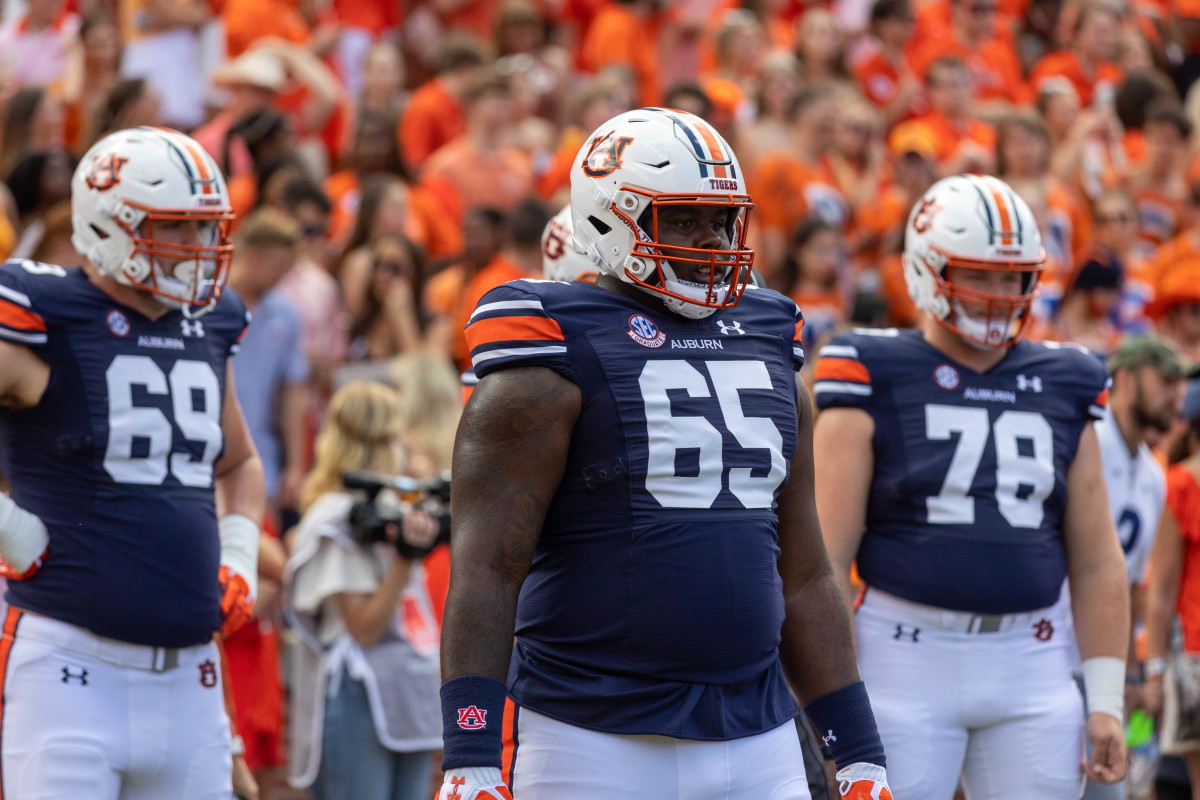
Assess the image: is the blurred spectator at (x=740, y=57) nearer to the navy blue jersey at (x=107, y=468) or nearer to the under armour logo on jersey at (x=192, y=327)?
the under armour logo on jersey at (x=192, y=327)

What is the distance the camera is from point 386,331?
7.95m

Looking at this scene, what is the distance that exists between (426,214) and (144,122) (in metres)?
1.66

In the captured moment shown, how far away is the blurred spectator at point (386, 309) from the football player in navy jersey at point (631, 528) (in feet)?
15.9

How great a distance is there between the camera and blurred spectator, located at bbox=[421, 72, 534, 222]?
9477 mm

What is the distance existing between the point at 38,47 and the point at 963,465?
7337 mm

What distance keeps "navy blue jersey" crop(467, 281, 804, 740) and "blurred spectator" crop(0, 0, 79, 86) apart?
25.0 feet

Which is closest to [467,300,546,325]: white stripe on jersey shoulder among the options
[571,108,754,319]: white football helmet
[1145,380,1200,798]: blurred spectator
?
[571,108,754,319]: white football helmet

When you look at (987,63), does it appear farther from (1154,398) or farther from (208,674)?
(208,674)

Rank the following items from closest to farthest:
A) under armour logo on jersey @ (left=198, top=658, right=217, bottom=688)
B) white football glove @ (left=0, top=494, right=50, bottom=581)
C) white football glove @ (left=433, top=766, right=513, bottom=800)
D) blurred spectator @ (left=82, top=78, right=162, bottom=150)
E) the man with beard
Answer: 1. white football glove @ (left=433, top=766, right=513, bottom=800)
2. white football glove @ (left=0, top=494, right=50, bottom=581)
3. under armour logo on jersey @ (left=198, top=658, right=217, bottom=688)
4. the man with beard
5. blurred spectator @ (left=82, top=78, right=162, bottom=150)

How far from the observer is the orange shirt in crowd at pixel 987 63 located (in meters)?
12.2

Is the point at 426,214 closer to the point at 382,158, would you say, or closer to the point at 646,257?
the point at 382,158

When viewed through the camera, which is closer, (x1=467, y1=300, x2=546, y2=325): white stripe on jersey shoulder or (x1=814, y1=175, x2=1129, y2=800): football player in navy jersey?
(x1=467, y1=300, x2=546, y2=325): white stripe on jersey shoulder

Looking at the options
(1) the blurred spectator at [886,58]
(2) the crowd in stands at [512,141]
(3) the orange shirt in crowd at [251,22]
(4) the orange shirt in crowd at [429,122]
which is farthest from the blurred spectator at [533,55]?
(1) the blurred spectator at [886,58]

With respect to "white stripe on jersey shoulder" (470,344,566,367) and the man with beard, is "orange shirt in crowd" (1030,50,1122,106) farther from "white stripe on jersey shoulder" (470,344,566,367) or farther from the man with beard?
"white stripe on jersey shoulder" (470,344,566,367)
